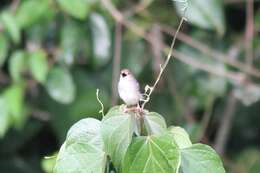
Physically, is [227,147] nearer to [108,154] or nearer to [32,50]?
[32,50]

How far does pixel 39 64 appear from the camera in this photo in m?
2.02

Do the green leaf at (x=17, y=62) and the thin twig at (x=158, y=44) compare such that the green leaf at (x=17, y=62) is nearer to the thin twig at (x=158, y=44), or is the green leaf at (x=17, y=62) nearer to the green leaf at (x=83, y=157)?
the thin twig at (x=158, y=44)

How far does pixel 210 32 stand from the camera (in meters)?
2.34

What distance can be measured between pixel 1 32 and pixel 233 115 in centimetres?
92

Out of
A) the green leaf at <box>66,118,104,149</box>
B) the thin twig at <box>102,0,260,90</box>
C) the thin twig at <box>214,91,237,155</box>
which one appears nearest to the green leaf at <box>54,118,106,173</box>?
the green leaf at <box>66,118,104,149</box>

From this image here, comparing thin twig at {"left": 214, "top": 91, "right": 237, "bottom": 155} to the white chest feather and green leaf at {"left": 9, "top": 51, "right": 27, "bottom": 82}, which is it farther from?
the white chest feather

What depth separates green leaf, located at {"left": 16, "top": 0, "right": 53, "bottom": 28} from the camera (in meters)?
2.05

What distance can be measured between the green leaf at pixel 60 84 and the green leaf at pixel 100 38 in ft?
0.39

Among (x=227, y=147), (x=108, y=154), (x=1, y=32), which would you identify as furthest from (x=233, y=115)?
(x=108, y=154)

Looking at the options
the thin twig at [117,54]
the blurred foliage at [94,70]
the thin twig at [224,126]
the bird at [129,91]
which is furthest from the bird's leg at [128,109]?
the thin twig at [224,126]

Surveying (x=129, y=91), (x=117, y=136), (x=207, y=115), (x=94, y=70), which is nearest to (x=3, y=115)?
(x=94, y=70)

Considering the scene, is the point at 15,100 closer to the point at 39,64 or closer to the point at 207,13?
the point at 39,64

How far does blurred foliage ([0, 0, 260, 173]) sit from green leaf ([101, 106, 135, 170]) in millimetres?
991

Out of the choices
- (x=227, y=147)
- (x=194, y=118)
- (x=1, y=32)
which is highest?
(x=1, y=32)
